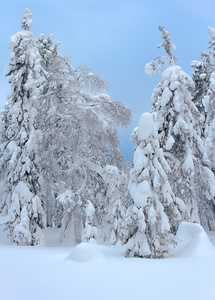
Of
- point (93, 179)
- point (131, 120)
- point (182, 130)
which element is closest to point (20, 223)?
point (93, 179)

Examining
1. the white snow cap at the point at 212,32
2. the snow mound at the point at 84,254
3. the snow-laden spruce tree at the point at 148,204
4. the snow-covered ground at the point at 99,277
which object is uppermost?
the white snow cap at the point at 212,32

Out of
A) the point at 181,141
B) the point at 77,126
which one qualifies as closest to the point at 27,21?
the point at 77,126

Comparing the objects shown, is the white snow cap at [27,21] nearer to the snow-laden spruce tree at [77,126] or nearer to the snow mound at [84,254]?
the snow-laden spruce tree at [77,126]

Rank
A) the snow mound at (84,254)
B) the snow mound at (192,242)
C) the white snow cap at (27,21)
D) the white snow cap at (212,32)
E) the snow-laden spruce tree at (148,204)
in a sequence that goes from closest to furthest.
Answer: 1. the snow mound at (84,254)
2. the snow mound at (192,242)
3. the snow-laden spruce tree at (148,204)
4. the white snow cap at (27,21)
5. the white snow cap at (212,32)

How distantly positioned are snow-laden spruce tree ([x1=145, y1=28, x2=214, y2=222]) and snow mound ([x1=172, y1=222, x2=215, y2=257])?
4102 millimetres

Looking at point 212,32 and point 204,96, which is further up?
point 212,32

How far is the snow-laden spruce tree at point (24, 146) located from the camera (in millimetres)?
13977

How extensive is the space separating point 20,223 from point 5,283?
28.8 ft

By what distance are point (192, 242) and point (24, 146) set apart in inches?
366

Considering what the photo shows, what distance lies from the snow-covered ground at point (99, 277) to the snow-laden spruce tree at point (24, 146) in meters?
6.60

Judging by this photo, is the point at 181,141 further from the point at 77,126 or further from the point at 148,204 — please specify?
the point at 148,204

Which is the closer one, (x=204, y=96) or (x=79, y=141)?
(x=79, y=141)

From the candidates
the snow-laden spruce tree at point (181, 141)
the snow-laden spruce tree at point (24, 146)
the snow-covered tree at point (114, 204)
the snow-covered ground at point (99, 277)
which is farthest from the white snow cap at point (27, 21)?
the snow-covered ground at point (99, 277)

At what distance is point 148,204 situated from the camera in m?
8.22
